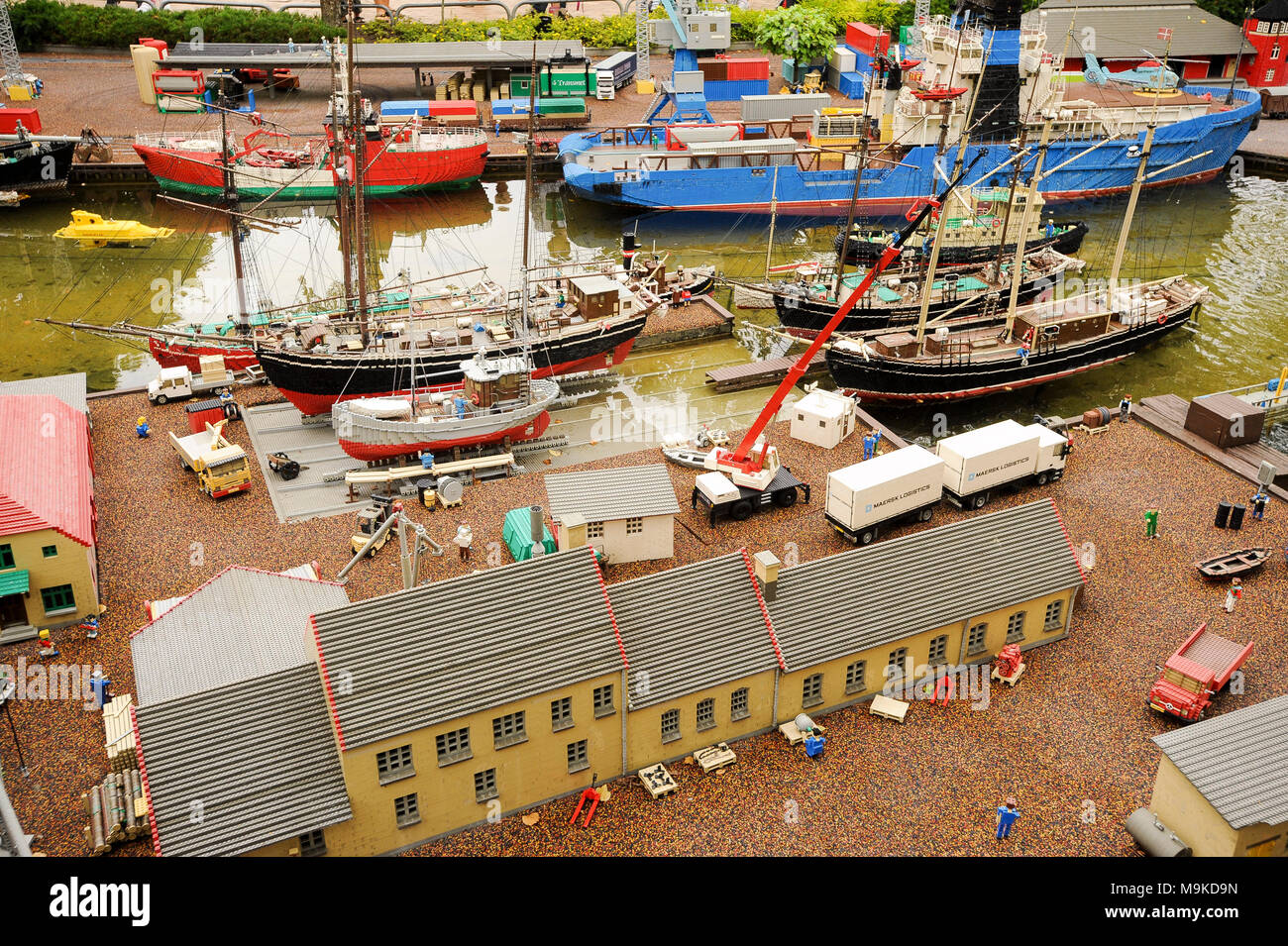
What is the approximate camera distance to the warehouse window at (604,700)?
27.5 m

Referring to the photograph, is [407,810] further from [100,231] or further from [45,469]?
[100,231]

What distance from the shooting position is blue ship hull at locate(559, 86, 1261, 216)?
7106 centimetres


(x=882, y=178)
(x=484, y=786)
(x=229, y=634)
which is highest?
(x=882, y=178)

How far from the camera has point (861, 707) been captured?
31062 millimetres

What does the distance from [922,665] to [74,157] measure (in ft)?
218

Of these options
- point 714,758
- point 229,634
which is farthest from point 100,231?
point 714,758

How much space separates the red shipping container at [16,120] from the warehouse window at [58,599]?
4977 centimetres

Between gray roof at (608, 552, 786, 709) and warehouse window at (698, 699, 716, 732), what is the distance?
0.77m

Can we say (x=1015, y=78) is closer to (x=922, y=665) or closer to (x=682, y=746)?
(x=922, y=665)

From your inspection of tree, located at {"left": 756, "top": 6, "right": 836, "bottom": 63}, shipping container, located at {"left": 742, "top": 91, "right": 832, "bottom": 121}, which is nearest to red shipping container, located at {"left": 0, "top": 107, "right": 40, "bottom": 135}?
shipping container, located at {"left": 742, "top": 91, "right": 832, "bottom": 121}

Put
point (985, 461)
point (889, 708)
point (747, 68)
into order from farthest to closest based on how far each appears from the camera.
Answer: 1. point (747, 68)
2. point (985, 461)
3. point (889, 708)

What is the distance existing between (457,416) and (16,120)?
46262 mm

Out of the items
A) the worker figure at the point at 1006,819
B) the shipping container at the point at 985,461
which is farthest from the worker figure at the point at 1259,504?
the worker figure at the point at 1006,819

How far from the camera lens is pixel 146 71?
81312 mm
